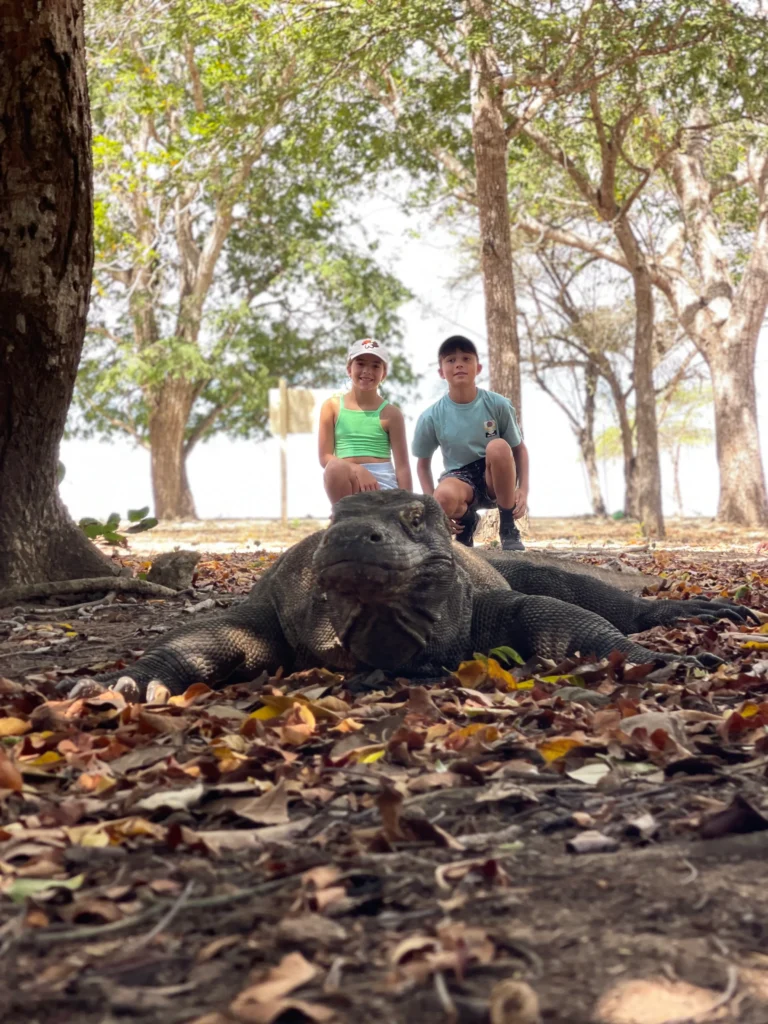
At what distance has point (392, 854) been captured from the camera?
Result: 75.6 inches

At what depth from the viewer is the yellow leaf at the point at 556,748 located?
254 cm

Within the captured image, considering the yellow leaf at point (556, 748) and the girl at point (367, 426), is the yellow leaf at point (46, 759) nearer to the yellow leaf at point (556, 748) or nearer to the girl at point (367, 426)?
the yellow leaf at point (556, 748)

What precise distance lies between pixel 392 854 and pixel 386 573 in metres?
1.37

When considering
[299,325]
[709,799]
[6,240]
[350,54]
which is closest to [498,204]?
[350,54]

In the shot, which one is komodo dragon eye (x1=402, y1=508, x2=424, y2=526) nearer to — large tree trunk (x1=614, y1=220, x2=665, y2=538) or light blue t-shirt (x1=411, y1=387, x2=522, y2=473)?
light blue t-shirt (x1=411, y1=387, x2=522, y2=473)

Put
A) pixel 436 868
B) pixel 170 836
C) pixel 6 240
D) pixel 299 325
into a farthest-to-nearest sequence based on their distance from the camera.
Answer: pixel 299 325 → pixel 6 240 → pixel 170 836 → pixel 436 868

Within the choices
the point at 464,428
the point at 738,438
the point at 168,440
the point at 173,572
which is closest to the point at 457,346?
the point at 464,428

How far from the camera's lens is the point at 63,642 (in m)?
4.53

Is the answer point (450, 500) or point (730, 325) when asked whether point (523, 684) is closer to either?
point (450, 500)

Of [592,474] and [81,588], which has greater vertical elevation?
[592,474]

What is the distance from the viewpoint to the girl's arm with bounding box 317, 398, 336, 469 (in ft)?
20.5

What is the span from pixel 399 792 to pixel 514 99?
13246 mm

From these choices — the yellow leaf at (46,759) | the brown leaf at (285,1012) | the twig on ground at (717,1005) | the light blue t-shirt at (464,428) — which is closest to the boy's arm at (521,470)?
the light blue t-shirt at (464,428)

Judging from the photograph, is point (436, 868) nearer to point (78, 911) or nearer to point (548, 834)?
point (548, 834)
